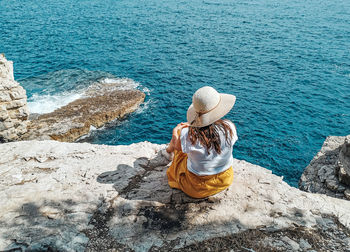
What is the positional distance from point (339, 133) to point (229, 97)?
15.1 meters

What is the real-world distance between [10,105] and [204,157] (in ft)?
46.2

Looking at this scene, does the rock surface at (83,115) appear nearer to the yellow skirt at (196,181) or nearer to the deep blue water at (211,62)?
the deep blue water at (211,62)

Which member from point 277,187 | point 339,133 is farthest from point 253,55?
point 277,187

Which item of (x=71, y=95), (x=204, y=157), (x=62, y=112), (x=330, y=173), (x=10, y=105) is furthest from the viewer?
(x=71, y=95)

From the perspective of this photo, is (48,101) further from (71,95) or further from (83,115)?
(83,115)

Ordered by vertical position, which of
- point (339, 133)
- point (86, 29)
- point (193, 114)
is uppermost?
point (193, 114)

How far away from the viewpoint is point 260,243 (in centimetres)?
482

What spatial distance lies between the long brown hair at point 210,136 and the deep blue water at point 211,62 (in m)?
10.9

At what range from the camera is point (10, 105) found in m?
15.3

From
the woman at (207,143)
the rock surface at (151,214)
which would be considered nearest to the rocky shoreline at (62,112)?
the rock surface at (151,214)

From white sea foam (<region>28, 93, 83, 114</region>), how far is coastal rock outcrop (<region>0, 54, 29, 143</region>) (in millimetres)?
3023

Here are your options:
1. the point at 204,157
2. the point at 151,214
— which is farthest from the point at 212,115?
the point at 151,214

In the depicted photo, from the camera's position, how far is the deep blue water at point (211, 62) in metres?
17.9

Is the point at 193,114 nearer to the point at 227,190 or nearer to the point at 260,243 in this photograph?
the point at 227,190
